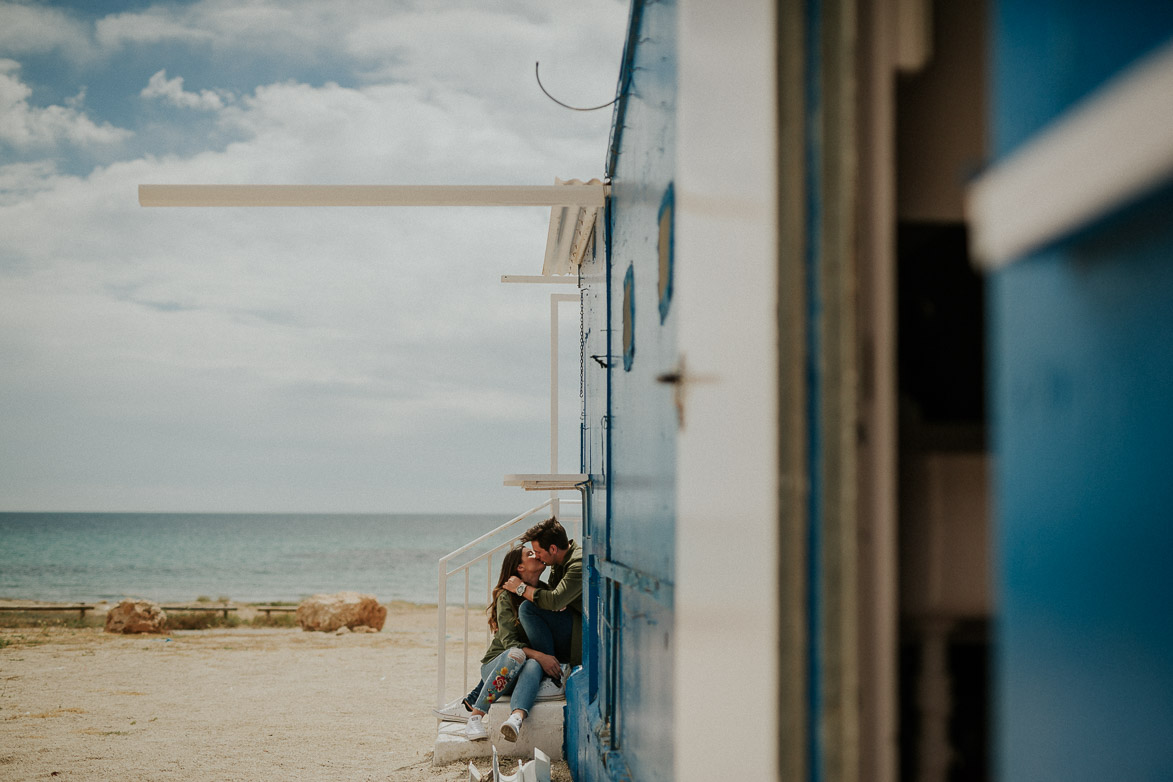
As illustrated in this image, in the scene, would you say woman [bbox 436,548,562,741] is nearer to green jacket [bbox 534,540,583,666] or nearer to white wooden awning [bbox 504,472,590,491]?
green jacket [bbox 534,540,583,666]

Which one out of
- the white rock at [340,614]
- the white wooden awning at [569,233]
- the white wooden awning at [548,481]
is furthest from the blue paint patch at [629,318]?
the white rock at [340,614]

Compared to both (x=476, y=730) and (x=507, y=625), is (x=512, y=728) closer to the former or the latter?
(x=476, y=730)

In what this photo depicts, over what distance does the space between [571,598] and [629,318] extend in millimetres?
3674

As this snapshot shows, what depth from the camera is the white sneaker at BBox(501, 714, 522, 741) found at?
19.2ft

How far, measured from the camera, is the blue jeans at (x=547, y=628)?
251 inches

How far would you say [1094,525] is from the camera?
69cm

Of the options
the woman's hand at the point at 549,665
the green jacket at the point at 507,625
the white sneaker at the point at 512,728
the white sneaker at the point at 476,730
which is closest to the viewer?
the white sneaker at the point at 512,728

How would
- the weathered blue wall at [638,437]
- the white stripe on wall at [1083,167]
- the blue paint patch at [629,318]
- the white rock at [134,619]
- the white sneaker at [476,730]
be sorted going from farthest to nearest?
the white rock at [134,619] < the white sneaker at [476,730] < the blue paint patch at [629,318] < the weathered blue wall at [638,437] < the white stripe on wall at [1083,167]

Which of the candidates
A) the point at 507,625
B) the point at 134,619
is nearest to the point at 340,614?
the point at 134,619

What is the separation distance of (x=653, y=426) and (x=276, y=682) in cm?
949

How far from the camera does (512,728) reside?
5848 millimetres

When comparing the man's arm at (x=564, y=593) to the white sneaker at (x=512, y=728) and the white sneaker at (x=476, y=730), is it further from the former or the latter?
the white sneaker at (x=476, y=730)

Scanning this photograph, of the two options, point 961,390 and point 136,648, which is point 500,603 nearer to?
point 961,390

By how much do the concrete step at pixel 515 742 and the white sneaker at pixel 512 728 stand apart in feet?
0.24
